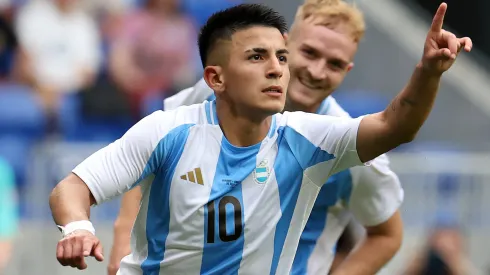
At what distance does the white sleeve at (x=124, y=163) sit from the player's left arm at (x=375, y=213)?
4.61ft

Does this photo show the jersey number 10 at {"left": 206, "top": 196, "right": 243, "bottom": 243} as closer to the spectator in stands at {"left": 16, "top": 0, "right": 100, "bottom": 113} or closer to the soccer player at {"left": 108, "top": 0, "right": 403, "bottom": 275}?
the soccer player at {"left": 108, "top": 0, "right": 403, "bottom": 275}

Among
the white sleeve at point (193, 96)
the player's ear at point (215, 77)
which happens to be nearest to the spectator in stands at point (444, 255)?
the white sleeve at point (193, 96)

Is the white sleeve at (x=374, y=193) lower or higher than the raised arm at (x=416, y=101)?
lower

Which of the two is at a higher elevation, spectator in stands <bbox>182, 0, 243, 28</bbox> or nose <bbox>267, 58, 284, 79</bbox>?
spectator in stands <bbox>182, 0, 243, 28</bbox>

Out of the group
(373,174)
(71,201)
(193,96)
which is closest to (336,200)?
(373,174)

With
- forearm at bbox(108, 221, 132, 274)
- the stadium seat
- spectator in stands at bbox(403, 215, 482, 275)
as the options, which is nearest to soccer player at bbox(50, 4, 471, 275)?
forearm at bbox(108, 221, 132, 274)

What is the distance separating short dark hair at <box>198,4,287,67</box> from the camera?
4.58 metres

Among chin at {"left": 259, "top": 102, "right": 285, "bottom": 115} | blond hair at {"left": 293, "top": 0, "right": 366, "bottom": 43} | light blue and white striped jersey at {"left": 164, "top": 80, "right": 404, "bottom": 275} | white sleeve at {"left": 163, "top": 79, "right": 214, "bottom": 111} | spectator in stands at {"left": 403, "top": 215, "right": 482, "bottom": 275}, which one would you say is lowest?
spectator in stands at {"left": 403, "top": 215, "right": 482, "bottom": 275}

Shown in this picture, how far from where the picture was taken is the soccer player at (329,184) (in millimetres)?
5488

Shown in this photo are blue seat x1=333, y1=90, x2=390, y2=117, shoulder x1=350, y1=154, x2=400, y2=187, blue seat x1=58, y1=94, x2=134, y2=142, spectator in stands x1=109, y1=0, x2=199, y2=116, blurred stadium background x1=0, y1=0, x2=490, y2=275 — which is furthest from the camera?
spectator in stands x1=109, y1=0, x2=199, y2=116

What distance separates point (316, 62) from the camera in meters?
5.59

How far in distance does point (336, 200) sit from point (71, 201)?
183cm

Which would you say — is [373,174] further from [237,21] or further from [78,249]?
[78,249]

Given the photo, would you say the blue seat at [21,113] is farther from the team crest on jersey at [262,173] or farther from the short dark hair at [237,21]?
the team crest on jersey at [262,173]
